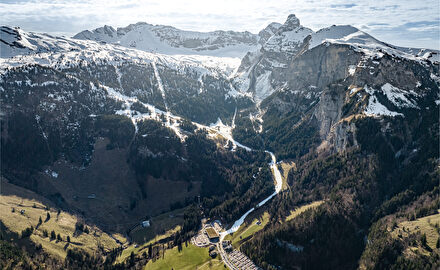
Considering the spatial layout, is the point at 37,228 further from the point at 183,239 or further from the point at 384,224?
the point at 384,224

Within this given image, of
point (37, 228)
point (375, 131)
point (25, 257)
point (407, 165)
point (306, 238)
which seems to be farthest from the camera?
point (375, 131)

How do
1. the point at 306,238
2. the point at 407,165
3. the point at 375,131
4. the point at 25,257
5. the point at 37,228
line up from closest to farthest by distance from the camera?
the point at 25,257, the point at 306,238, the point at 37,228, the point at 407,165, the point at 375,131

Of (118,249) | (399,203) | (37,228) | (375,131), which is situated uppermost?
(375,131)

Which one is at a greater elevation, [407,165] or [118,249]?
[407,165]

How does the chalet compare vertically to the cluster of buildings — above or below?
below

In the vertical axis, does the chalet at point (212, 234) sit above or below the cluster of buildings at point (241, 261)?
below

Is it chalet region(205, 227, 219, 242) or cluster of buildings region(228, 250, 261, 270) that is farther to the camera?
chalet region(205, 227, 219, 242)

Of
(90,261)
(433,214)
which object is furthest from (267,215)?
(90,261)

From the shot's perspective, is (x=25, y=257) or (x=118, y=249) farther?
(x=118, y=249)

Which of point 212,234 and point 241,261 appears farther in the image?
point 212,234

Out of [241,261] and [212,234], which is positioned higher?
[241,261]

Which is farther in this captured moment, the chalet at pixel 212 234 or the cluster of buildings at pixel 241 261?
the chalet at pixel 212 234
